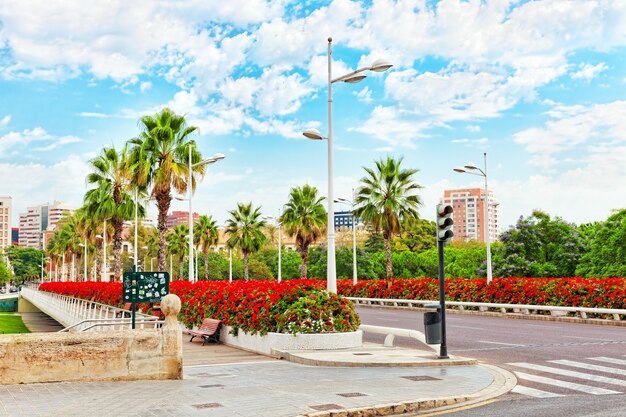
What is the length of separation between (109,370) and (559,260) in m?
44.4

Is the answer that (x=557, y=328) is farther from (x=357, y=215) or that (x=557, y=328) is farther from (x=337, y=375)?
(x=357, y=215)

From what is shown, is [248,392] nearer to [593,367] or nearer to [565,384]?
[565,384]

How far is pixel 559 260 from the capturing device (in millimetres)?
50156

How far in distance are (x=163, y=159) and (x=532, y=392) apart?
28947 mm

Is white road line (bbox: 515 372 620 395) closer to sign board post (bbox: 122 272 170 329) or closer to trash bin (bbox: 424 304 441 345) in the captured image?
trash bin (bbox: 424 304 441 345)

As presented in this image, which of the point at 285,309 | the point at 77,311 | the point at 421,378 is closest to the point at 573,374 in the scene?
the point at 421,378

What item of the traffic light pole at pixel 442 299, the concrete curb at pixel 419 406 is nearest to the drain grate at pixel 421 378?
the concrete curb at pixel 419 406

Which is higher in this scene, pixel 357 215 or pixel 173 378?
pixel 357 215

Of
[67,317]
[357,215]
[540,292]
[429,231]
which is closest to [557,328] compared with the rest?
[540,292]

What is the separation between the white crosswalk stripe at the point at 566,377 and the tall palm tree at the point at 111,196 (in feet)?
130

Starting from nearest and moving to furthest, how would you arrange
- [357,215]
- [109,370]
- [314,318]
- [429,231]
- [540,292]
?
1. [109,370]
2. [314,318]
3. [540,292]
4. [357,215]
5. [429,231]

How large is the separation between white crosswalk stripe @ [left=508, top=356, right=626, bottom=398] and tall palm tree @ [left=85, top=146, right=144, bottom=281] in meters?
39.5

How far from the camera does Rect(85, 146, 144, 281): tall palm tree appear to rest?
1935 inches

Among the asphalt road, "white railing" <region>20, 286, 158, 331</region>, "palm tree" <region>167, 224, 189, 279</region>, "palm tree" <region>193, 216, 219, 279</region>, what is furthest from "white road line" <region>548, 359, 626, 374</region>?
"palm tree" <region>167, 224, 189, 279</region>
